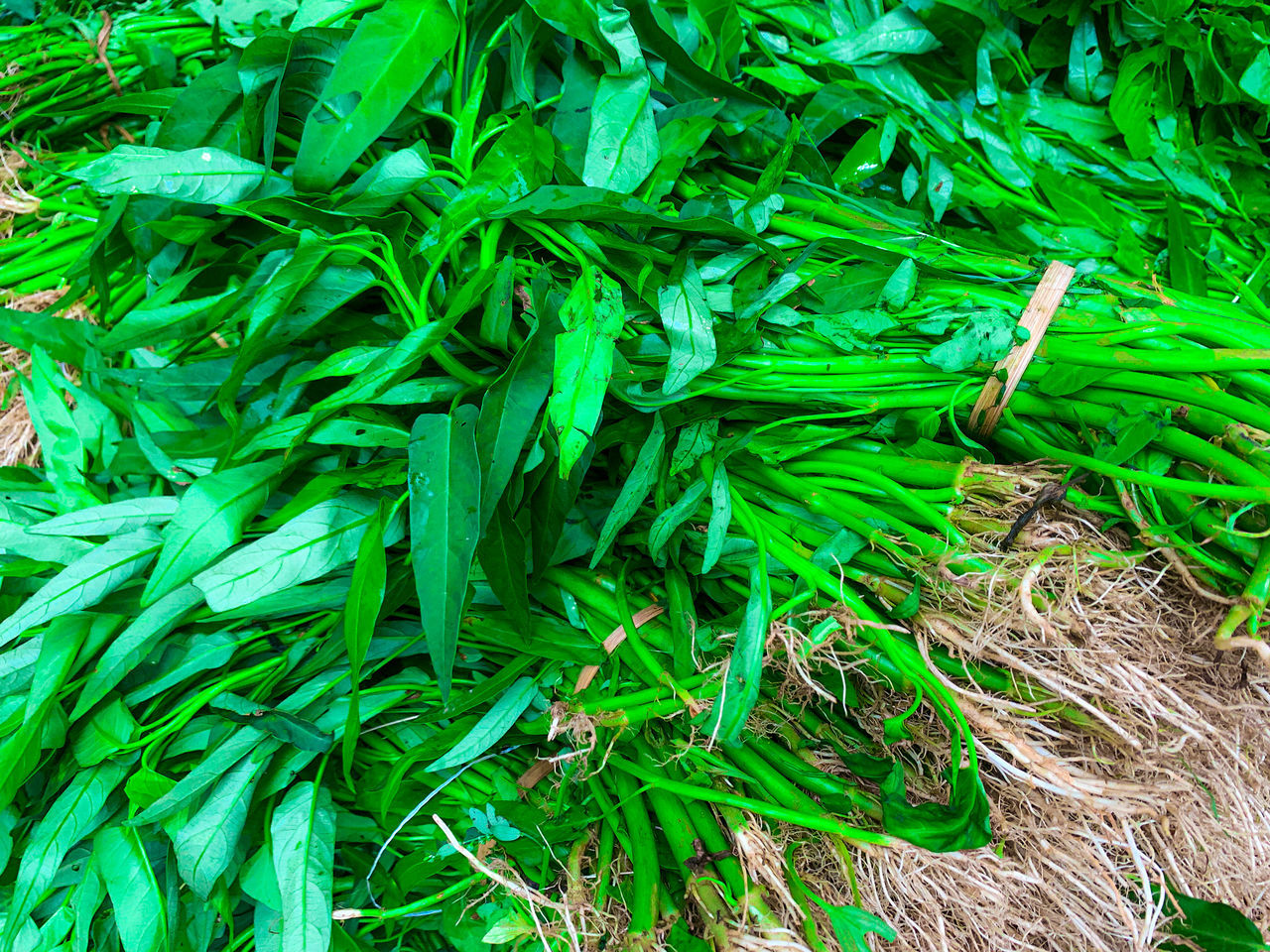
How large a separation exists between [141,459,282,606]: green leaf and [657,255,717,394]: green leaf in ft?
1.65

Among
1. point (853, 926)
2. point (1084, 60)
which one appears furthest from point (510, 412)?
point (1084, 60)

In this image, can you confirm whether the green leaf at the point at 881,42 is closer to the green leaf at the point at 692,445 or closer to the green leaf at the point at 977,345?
the green leaf at the point at 977,345

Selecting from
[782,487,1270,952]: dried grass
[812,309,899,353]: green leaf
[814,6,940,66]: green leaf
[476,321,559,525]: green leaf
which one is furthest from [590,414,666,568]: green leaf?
[814,6,940,66]: green leaf

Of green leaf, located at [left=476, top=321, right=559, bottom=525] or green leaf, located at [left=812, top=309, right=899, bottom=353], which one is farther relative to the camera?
green leaf, located at [left=812, top=309, right=899, bottom=353]

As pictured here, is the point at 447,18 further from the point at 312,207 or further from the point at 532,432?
the point at 532,432

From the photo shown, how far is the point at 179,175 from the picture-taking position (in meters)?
0.88

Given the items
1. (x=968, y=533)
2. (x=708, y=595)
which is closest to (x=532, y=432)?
(x=708, y=595)

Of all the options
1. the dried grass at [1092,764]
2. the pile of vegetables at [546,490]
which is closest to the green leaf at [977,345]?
the pile of vegetables at [546,490]

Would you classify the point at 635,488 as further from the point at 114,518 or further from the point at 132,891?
the point at 132,891

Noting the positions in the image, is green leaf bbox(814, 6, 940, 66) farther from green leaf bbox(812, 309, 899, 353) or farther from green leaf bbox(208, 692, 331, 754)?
green leaf bbox(208, 692, 331, 754)

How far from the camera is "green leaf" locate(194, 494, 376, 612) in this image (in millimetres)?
848

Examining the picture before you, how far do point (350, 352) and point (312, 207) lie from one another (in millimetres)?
187

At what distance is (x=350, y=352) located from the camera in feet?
2.91

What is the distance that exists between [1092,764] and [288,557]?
0.93 meters
